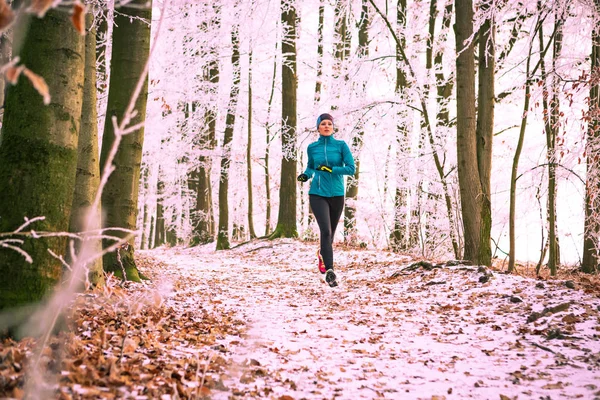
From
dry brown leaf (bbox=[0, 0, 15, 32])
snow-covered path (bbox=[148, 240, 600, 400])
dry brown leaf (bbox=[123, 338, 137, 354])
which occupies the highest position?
dry brown leaf (bbox=[0, 0, 15, 32])

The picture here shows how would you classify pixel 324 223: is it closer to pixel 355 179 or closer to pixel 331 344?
pixel 331 344

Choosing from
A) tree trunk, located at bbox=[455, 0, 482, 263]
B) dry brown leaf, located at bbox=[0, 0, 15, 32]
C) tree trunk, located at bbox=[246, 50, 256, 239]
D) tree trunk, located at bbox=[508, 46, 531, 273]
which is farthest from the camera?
tree trunk, located at bbox=[246, 50, 256, 239]

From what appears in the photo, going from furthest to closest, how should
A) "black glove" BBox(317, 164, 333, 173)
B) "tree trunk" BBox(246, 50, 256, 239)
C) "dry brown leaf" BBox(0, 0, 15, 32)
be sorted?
"tree trunk" BBox(246, 50, 256, 239) < "black glove" BBox(317, 164, 333, 173) < "dry brown leaf" BBox(0, 0, 15, 32)

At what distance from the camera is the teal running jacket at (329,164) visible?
6328 mm

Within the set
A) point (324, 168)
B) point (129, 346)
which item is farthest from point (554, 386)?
point (324, 168)

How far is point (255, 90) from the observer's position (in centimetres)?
1997

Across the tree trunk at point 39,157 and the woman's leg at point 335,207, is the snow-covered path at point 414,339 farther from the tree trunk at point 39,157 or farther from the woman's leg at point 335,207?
the tree trunk at point 39,157

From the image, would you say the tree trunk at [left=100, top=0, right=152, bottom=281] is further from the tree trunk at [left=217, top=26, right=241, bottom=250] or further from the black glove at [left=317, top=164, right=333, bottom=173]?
the tree trunk at [left=217, top=26, right=241, bottom=250]

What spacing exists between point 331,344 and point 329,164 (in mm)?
3281

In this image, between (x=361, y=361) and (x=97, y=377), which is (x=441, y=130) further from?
(x=97, y=377)

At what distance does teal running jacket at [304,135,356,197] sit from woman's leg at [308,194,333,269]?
102 mm

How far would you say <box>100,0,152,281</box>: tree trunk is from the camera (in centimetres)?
553

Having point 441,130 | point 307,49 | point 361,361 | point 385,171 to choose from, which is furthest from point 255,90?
point 361,361

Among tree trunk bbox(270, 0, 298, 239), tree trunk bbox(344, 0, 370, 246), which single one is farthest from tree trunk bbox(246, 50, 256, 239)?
tree trunk bbox(344, 0, 370, 246)
